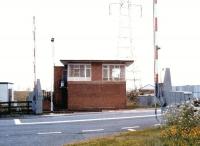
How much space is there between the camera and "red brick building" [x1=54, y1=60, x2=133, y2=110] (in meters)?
41.3

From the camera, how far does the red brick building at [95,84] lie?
41.3 metres

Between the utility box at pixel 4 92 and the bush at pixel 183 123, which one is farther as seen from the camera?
the utility box at pixel 4 92

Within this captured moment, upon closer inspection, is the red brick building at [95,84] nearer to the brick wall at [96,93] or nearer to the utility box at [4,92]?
the brick wall at [96,93]

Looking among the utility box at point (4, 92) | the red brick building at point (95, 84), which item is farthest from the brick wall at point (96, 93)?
the utility box at point (4, 92)

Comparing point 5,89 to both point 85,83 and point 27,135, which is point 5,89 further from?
point 27,135

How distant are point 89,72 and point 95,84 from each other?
1193 mm

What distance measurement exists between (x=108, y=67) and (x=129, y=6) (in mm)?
14424

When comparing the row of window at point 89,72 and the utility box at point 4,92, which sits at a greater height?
the row of window at point 89,72

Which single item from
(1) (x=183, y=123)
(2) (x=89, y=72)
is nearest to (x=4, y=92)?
(2) (x=89, y=72)

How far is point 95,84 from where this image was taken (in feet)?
136

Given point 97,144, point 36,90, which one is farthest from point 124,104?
point 97,144

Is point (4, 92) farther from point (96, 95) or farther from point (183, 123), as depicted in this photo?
point (183, 123)

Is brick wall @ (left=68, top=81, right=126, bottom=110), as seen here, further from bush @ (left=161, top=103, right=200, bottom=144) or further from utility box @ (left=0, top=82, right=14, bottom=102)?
bush @ (left=161, top=103, right=200, bottom=144)

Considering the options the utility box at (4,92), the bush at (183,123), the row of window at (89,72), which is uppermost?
the row of window at (89,72)
